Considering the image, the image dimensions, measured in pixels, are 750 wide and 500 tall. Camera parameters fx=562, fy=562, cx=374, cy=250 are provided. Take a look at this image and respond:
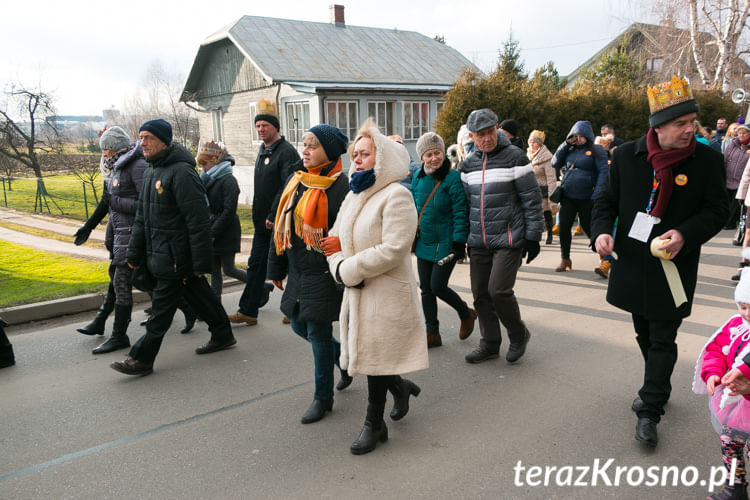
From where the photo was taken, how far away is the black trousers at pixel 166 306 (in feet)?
15.3

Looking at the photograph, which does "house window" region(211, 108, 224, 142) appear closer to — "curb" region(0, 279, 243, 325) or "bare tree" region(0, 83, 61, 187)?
"bare tree" region(0, 83, 61, 187)

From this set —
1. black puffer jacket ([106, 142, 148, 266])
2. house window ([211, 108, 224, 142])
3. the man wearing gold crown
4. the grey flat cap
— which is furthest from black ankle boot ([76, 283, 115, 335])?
house window ([211, 108, 224, 142])

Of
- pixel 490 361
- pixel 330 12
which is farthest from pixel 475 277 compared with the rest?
pixel 330 12

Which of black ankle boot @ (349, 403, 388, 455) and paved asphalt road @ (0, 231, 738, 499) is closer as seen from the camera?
paved asphalt road @ (0, 231, 738, 499)

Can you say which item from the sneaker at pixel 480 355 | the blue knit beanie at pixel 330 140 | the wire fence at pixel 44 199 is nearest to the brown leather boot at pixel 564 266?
the sneaker at pixel 480 355

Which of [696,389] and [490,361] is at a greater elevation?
[696,389]

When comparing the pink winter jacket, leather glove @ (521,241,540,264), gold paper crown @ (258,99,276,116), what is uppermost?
gold paper crown @ (258,99,276,116)

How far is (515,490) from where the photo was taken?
2.98 metres

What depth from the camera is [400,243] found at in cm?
310

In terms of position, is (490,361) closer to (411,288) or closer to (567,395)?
(567,395)

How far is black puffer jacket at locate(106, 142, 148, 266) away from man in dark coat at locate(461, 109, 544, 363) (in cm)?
302

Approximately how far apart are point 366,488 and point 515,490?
0.79 m

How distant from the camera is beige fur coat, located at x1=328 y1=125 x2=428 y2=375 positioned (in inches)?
124

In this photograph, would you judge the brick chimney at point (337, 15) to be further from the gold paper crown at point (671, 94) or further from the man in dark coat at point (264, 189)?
the gold paper crown at point (671, 94)
